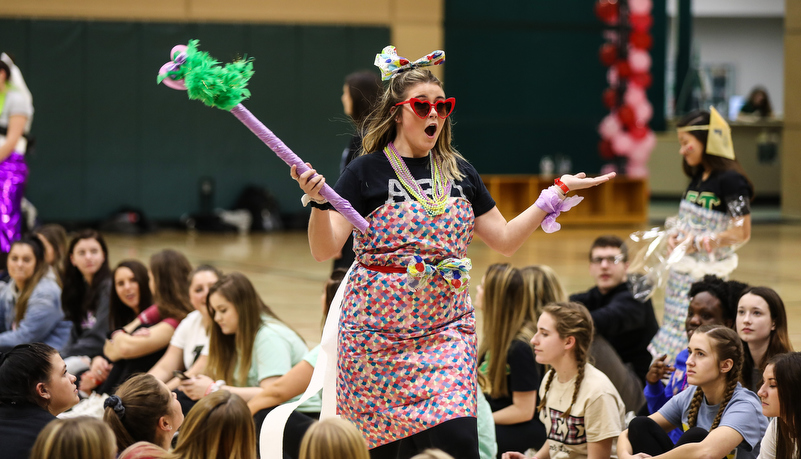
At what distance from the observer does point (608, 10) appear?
13.4 m

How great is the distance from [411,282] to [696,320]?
172 centimetres

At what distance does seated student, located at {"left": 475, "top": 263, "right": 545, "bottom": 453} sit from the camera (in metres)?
3.88

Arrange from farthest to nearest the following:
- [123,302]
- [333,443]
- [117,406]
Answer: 1. [123,302]
2. [117,406]
3. [333,443]

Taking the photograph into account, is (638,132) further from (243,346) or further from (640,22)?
(243,346)

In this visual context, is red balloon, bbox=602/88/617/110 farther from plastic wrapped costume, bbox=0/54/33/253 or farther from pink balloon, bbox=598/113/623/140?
plastic wrapped costume, bbox=0/54/33/253

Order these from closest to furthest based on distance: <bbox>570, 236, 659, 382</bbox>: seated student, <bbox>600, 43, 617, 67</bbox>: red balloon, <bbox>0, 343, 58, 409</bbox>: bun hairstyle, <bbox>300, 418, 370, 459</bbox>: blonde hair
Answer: <bbox>300, 418, 370, 459</bbox>: blonde hair
<bbox>0, 343, 58, 409</bbox>: bun hairstyle
<bbox>570, 236, 659, 382</bbox>: seated student
<bbox>600, 43, 617, 67</bbox>: red balloon

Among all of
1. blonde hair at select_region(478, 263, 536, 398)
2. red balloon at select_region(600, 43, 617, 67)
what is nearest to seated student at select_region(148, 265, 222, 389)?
blonde hair at select_region(478, 263, 536, 398)

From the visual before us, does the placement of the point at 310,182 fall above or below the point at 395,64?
below

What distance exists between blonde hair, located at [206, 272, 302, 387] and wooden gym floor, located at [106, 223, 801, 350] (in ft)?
4.57

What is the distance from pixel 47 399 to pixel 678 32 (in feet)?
49.9

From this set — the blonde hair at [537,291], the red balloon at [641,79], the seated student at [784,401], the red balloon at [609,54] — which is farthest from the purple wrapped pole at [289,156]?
the red balloon at [609,54]

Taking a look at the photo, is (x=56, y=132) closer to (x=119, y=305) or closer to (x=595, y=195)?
(x=595, y=195)

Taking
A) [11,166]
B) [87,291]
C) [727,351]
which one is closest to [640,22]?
[11,166]

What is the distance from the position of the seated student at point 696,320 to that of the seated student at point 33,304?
11.3 feet
